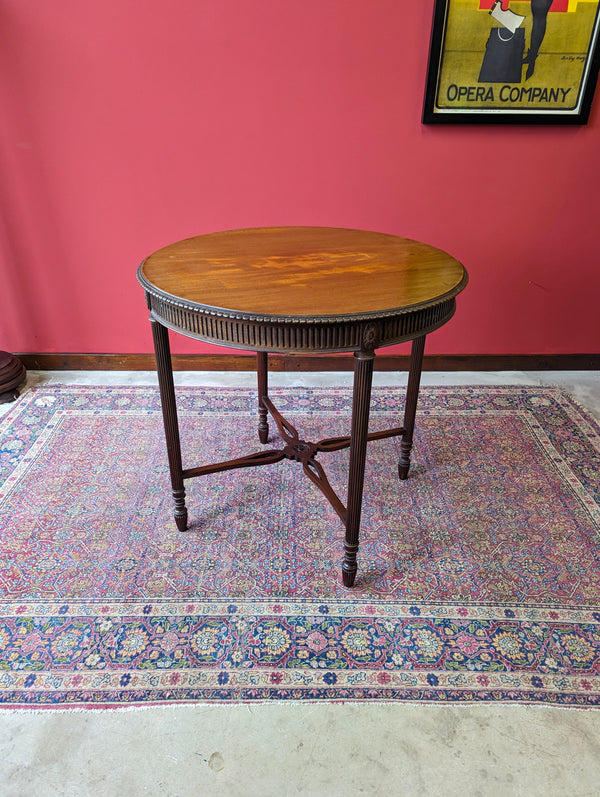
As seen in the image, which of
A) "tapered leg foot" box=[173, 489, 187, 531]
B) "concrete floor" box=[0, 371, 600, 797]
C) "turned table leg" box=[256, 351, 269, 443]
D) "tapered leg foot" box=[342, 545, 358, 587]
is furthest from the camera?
"turned table leg" box=[256, 351, 269, 443]

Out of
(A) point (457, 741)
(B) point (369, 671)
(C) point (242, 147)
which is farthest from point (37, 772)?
(C) point (242, 147)

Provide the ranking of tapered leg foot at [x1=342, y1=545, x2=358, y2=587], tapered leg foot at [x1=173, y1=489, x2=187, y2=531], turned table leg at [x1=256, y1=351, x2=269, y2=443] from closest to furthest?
tapered leg foot at [x1=342, y1=545, x2=358, y2=587] → tapered leg foot at [x1=173, y1=489, x2=187, y2=531] → turned table leg at [x1=256, y1=351, x2=269, y2=443]

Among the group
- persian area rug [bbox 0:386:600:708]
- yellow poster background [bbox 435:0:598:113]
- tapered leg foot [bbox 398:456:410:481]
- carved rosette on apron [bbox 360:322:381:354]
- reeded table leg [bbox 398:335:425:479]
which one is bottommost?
persian area rug [bbox 0:386:600:708]

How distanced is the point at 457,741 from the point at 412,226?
2.58 meters

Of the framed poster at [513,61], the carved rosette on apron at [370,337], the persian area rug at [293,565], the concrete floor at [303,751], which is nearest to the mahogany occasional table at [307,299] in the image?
the carved rosette on apron at [370,337]

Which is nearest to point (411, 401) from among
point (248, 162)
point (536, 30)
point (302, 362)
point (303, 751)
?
point (302, 362)

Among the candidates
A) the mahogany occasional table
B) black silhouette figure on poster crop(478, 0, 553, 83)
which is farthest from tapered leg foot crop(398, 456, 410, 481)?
black silhouette figure on poster crop(478, 0, 553, 83)

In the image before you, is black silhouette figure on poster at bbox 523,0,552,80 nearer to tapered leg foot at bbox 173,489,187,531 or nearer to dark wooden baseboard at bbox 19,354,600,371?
dark wooden baseboard at bbox 19,354,600,371

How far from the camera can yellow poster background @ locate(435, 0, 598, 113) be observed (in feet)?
9.20

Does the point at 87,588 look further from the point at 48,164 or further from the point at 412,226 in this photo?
the point at 412,226

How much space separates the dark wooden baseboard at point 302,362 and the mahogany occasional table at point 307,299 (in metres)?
1.20

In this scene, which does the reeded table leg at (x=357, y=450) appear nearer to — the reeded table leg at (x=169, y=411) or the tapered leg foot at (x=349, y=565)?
the tapered leg foot at (x=349, y=565)

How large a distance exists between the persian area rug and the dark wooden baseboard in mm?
465

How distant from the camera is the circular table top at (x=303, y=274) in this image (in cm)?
168
